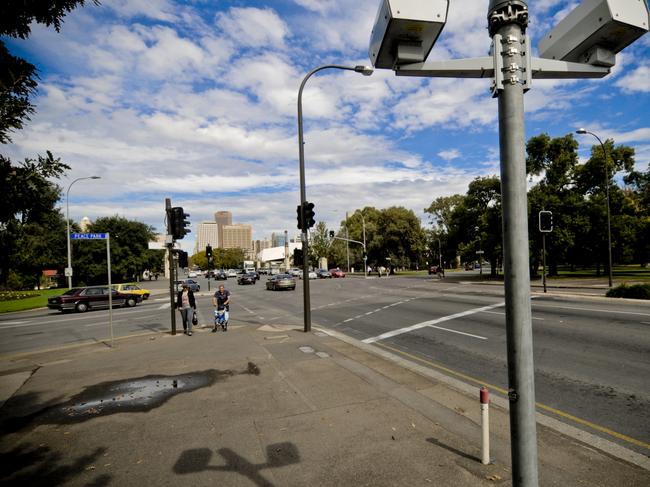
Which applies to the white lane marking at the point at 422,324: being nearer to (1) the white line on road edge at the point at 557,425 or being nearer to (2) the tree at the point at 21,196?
(1) the white line on road edge at the point at 557,425

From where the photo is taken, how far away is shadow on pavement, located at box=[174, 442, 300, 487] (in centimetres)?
416

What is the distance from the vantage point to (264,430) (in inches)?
203

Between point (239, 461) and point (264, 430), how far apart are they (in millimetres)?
791

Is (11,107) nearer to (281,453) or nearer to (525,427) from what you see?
(281,453)

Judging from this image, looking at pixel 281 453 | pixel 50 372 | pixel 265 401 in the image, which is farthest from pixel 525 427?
pixel 50 372

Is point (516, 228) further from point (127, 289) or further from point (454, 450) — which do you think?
point (127, 289)

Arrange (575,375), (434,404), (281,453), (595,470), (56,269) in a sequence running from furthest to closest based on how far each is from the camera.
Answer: (56,269)
(575,375)
(434,404)
(281,453)
(595,470)

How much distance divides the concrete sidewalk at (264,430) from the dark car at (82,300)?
59.7 ft

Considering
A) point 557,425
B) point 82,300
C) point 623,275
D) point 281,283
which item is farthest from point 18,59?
point 623,275

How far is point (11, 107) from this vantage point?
3.71 m

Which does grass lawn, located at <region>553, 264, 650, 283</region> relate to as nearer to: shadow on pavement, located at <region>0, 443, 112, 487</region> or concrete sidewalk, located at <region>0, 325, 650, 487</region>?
concrete sidewalk, located at <region>0, 325, 650, 487</region>

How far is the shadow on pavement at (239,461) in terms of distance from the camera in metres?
4.16

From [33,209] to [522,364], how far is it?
4832mm

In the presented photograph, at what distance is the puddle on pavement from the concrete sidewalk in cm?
3
